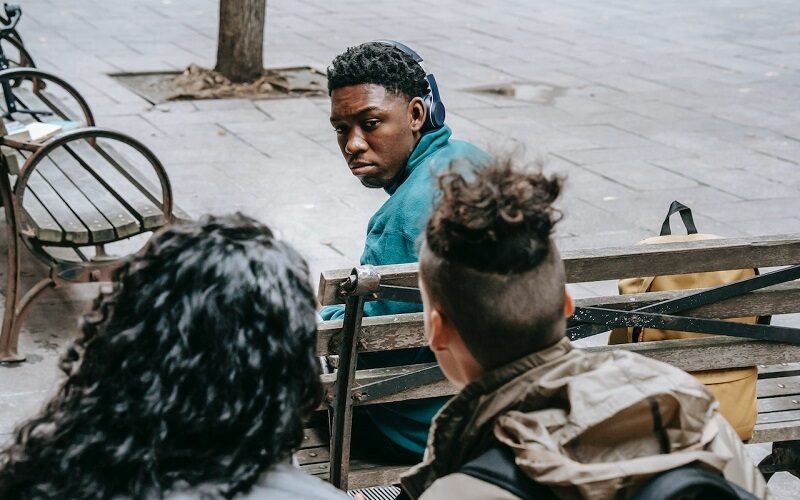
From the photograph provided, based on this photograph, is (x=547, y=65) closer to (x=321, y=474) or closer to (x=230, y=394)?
(x=321, y=474)

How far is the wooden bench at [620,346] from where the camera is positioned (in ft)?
9.42

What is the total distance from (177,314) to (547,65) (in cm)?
978

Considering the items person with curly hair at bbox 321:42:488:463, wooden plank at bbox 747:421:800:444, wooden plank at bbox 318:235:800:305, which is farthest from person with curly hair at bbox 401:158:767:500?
wooden plank at bbox 747:421:800:444

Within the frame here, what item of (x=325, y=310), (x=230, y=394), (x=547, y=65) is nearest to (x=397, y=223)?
(x=325, y=310)

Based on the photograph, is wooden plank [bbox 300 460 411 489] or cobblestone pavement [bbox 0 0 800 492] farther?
cobblestone pavement [bbox 0 0 800 492]

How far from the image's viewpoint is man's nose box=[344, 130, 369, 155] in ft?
10.9

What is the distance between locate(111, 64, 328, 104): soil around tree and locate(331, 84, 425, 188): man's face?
6.03m

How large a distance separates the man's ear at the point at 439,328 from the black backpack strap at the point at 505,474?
0.82 ft

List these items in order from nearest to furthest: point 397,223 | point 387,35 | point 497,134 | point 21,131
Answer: point 397,223 < point 21,131 < point 497,134 < point 387,35

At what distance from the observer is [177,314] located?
154 centimetres

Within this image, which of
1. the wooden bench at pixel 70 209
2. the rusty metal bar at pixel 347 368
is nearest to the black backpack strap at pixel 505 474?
the rusty metal bar at pixel 347 368

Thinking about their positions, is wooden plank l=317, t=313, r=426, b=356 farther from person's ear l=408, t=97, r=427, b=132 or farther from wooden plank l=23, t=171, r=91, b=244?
wooden plank l=23, t=171, r=91, b=244

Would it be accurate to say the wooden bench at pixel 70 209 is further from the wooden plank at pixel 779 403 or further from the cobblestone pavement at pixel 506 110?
the wooden plank at pixel 779 403

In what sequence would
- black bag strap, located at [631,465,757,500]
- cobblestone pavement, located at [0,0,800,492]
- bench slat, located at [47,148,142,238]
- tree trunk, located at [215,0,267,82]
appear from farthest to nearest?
1. tree trunk, located at [215,0,267,82]
2. cobblestone pavement, located at [0,0,800,492]
3. bench slat, located at [47,148,142,238]
4. black bag strap, located at [631,465,757,500]
